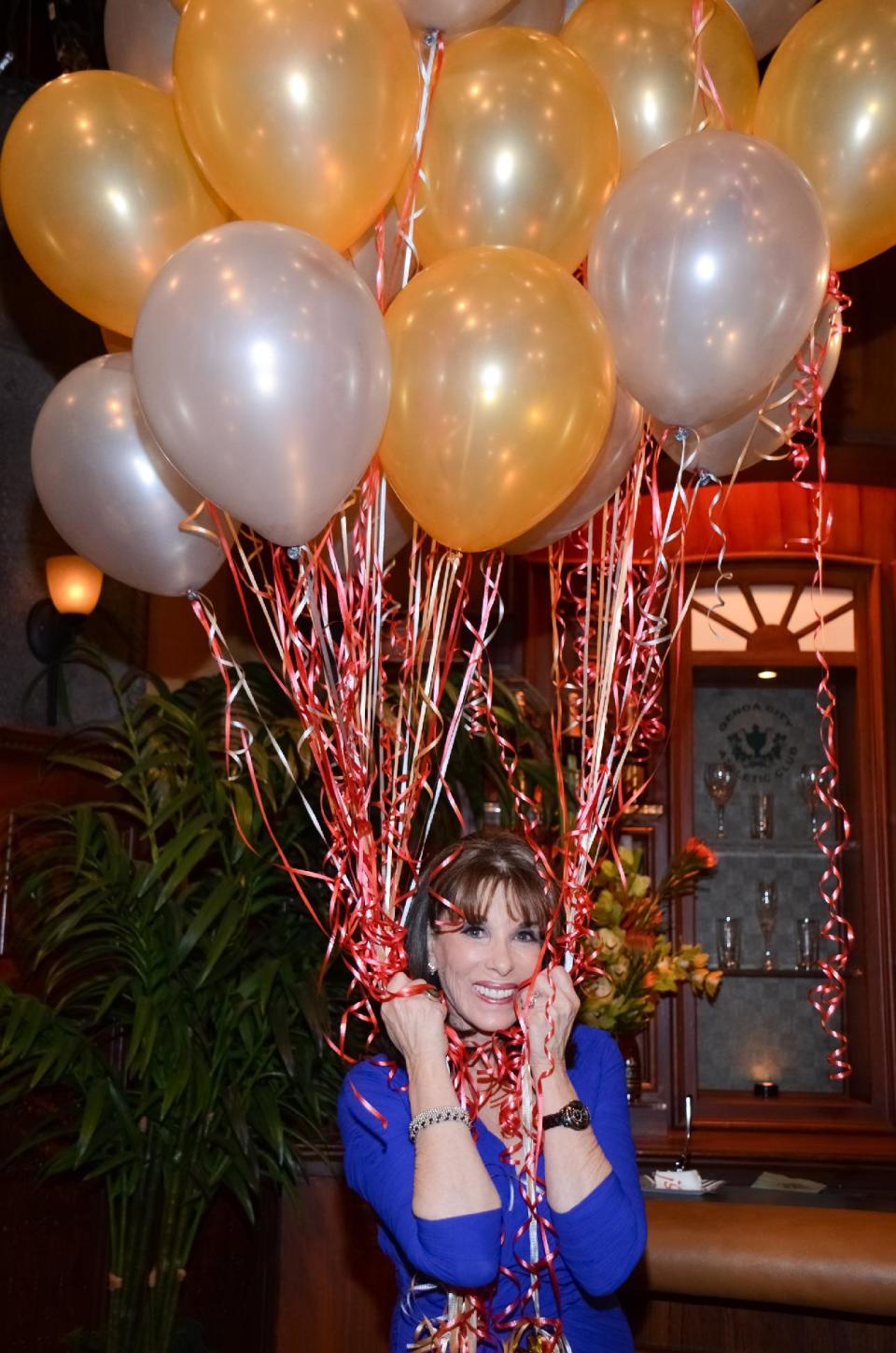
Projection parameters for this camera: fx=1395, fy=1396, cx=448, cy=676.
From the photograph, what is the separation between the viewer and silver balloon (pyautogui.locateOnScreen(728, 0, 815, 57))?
6.51 feet

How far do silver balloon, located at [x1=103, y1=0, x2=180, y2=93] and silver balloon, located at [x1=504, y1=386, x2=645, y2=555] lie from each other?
0.76 m

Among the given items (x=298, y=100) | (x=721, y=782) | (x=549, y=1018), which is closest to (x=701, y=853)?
(x=721, y=782)

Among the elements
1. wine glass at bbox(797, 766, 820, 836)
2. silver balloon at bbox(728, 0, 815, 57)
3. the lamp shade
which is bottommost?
wine glass at bbox(797, 766, 820, 836)

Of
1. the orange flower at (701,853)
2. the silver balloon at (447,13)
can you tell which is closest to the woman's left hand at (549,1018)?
the silver balloon at (447,13)

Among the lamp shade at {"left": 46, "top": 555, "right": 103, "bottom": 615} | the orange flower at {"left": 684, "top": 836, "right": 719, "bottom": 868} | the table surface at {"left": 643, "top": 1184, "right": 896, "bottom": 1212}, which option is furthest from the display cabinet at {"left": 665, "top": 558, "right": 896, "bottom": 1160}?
the lamp shade at {"left": 46, "top": 555, "right": 103, "bottom": 615}

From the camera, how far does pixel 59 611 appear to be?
10.8ft

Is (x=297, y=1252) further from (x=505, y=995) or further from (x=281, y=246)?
(x=281, y=246)

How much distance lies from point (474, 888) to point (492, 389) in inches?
23.3

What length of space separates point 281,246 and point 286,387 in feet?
0.51

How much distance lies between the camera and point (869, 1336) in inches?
85.0

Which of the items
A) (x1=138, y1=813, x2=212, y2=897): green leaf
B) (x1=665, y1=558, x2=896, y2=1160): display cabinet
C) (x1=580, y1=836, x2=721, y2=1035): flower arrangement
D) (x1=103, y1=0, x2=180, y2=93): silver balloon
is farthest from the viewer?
(x1=665, y1=558, x2=896, y2=1160): display cabinet

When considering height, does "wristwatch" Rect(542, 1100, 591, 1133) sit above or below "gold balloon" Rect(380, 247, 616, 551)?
below

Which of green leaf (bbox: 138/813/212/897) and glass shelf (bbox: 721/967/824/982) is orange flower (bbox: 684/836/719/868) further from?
green leaf (bbox: 138/813/212/897)

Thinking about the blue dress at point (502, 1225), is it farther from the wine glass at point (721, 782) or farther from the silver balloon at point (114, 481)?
the wine glass at point (721, 782)
